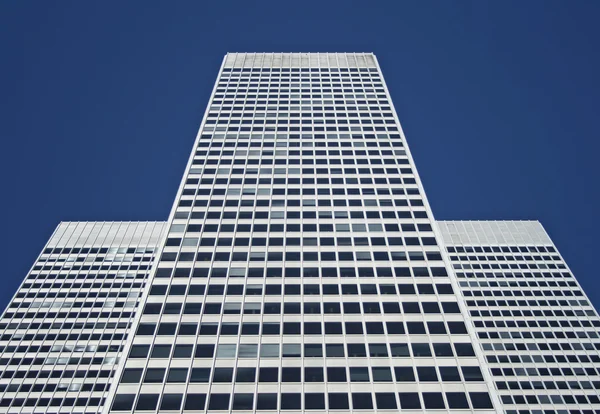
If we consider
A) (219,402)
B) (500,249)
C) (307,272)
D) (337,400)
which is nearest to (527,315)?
(500,249)

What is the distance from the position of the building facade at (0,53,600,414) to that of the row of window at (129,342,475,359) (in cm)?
15

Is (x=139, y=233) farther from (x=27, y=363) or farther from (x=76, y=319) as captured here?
A: (x=27, y=363)

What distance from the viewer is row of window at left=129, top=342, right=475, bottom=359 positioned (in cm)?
5138

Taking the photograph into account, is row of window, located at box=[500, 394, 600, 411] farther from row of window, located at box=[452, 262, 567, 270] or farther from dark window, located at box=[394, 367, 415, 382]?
dark window, located at box=[394, 367, 415, 382]

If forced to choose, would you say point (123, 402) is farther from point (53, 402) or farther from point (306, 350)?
point (53, 402)

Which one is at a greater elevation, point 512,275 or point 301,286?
→ point 512,275

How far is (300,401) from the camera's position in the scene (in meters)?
46.7

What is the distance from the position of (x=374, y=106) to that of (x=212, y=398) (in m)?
65.0

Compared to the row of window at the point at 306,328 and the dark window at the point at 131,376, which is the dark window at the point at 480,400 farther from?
the dark window at the point at 131,376

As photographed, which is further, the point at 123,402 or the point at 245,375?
the point at 245,375

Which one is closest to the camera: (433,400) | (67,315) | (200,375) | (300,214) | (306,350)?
(433,400)

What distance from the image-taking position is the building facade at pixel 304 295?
48781 millimetres

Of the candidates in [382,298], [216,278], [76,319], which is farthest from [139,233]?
[382,298]

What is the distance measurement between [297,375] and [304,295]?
11.0m
